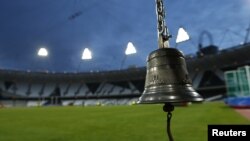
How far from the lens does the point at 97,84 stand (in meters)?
65.8

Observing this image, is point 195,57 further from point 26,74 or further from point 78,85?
point 26,74

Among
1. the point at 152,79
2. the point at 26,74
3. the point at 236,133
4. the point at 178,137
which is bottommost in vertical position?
the point at 178,137

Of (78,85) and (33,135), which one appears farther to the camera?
(78,85)

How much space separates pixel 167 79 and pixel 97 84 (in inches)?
2501

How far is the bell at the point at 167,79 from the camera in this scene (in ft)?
8.75

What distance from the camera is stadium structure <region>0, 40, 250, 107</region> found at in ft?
163

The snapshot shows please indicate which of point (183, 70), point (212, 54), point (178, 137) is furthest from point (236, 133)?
point (212, 54)

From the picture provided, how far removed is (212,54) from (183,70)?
4500 centimetres

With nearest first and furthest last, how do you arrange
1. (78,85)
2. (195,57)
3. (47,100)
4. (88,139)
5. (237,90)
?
(88,139), (237,90), (195,57), (47,100), (78,85)

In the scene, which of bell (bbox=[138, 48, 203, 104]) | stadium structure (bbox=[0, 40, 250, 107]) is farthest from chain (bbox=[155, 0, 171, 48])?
stadium structure (bbox=[0, 40, 250, 107])

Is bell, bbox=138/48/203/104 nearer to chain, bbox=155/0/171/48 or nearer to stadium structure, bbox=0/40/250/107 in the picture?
chain, bbox=155/0/171/48

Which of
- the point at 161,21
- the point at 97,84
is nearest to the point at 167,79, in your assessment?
the point at 161,21

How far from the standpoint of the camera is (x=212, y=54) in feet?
148

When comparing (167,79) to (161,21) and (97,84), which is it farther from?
(97,84)
